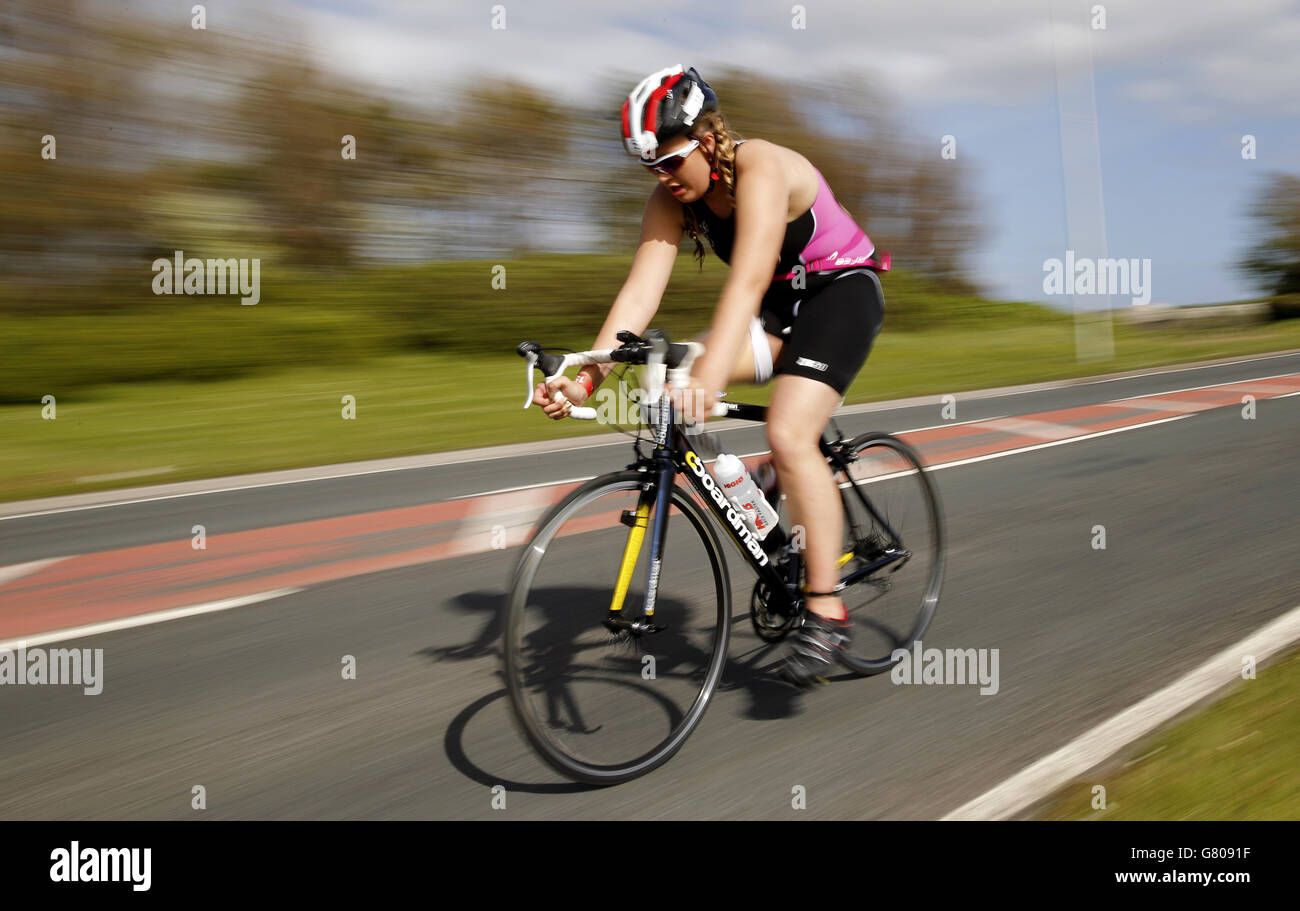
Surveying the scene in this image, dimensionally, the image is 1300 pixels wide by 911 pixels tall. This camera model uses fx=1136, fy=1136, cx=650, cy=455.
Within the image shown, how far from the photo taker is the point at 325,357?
1839 cm

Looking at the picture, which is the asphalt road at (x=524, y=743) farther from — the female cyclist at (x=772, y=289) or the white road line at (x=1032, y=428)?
the white road line at (x=1032, y=428)

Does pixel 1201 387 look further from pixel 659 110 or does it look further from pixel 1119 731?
pixel 659 110

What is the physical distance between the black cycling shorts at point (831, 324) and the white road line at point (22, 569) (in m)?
4.90

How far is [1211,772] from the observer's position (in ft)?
10.6

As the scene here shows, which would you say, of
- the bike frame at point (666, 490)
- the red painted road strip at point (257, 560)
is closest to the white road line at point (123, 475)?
the red painted road strip at point (257, 560)

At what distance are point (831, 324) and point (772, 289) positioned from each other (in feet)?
0.97

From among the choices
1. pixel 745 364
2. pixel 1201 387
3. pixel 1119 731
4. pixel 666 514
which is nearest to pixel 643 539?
pixel 666 514

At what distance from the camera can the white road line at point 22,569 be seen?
21.3ft

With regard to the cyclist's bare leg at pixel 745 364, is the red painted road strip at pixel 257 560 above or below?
below

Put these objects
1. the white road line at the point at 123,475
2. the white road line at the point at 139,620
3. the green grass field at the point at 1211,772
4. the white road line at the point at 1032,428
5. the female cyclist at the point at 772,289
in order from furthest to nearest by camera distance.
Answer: the white road line at the point at 1032,428, the white road line at the point at 123,475, the white road line at the point at 139,620, the female cyclist at the point at 772,289, the green grass field at the point at 1211,772
